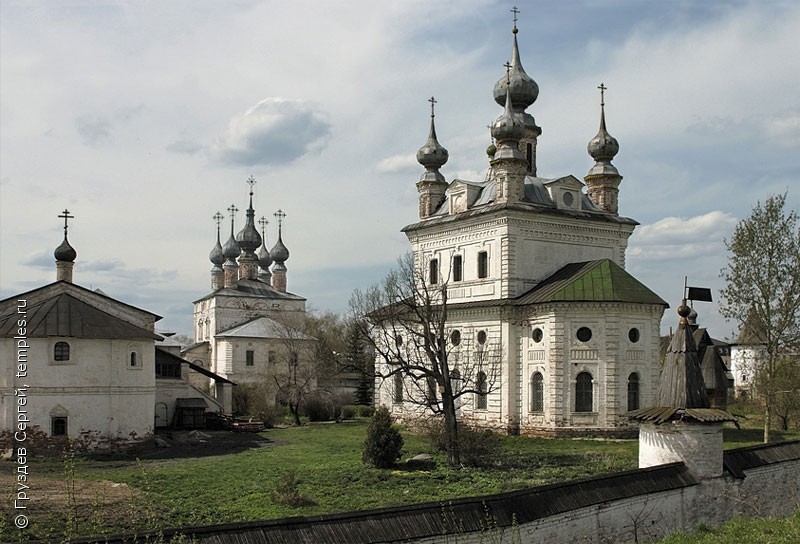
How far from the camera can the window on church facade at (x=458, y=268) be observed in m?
32.0

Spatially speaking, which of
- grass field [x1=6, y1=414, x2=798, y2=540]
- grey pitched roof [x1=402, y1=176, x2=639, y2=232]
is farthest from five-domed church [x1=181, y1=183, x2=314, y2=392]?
grass field [x1=6, y1=414, x2=798, y2=540]

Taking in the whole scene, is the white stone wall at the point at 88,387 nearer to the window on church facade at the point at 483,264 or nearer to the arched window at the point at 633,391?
the window on church facade at the point at 483,264

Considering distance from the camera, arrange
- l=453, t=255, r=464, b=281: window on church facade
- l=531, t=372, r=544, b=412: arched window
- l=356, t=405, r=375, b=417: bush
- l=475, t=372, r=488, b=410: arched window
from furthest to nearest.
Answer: l=356, t=405, r=375, b=417: bush < l=453, t=255, r=464, b=281: window on church facade < l=475, t=372, r=488, b=410: arched window < l=531, t=372, r=544, b=412: arched window

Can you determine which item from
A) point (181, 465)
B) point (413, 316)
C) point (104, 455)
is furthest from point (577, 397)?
point (104, 455)

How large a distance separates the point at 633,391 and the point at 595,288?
369cm

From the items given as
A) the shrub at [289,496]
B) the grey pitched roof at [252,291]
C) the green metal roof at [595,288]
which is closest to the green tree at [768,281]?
the green metal roof at [595,288]

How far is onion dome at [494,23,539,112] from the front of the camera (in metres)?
34.6

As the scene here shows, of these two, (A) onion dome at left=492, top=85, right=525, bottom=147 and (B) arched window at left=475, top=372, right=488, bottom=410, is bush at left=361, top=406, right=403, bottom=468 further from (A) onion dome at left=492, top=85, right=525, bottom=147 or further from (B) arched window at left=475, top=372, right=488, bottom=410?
(A) onion dome at left=492, top=85, right=525, bottom=147

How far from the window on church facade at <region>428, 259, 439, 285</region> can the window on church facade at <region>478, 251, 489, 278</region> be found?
2.51 metres

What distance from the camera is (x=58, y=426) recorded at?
23.5 metres

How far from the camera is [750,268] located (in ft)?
88.8

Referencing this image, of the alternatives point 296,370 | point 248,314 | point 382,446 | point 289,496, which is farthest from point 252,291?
point 289,496

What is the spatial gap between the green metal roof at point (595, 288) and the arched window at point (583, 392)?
261cm

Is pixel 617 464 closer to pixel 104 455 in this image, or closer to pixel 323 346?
pixel 104 455
